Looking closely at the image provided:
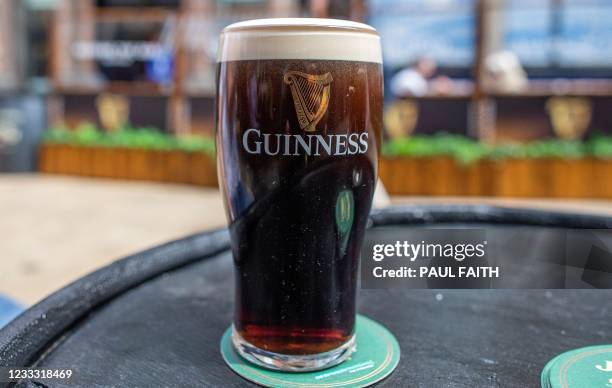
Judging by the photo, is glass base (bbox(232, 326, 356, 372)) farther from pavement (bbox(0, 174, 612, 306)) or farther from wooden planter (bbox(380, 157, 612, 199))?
wooden planter (bbox(380, 157, 612, 199))

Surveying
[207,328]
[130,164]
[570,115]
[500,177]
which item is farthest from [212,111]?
[207,328]

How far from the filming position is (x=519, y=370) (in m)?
0.58

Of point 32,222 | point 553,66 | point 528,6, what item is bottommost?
point 32,222

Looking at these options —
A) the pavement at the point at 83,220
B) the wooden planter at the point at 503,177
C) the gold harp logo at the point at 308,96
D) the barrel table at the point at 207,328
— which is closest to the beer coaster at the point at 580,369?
the barrel table at the point at 207,328

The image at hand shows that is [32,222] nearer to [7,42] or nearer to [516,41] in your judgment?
[7,42]

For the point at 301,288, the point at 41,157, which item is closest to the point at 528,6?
the point at 41,157

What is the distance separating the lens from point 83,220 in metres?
4.26

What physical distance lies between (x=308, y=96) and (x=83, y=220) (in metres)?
4.01

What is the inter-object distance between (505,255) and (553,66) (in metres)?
5.46

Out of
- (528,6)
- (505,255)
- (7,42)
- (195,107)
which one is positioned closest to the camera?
(505,255)

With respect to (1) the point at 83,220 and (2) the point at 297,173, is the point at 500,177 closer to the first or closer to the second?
(1) the point at 83,220

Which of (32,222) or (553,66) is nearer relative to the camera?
(32,222)

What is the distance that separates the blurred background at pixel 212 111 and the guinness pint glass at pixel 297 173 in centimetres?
299

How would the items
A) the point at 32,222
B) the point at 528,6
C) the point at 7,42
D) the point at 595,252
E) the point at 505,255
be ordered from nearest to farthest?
1. the point at 595,252
2. the point at 505,255
3. the point at 32,222
4. the point at 528,6
5. the point at 7,42
